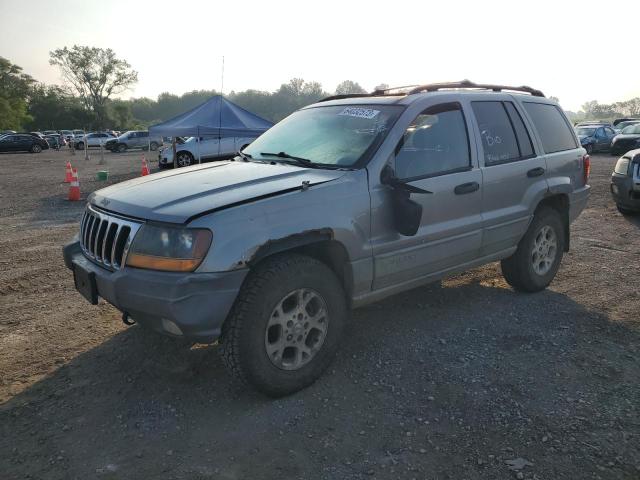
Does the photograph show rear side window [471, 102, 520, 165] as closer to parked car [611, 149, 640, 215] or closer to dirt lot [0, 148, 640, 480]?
dirt lot [0, 148, 640, 480]

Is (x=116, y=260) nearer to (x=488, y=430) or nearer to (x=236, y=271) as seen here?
(x=236, y=271)

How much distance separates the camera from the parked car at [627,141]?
20.7 m

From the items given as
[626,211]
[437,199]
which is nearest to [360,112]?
[437,199]

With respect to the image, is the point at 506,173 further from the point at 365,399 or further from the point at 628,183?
the point at 628,183

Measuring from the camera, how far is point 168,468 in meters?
2.53

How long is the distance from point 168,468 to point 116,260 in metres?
1.19

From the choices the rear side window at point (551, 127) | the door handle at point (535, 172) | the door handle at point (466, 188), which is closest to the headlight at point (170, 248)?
the door handle at point (466, 188)

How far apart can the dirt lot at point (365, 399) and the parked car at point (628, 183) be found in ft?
13.5

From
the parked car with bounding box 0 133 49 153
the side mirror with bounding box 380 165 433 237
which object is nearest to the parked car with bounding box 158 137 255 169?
the side mirror with bounding box 380 165 433 237

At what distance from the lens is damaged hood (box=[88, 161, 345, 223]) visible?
9.37 feet

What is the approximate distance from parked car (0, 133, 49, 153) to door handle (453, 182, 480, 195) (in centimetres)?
3834

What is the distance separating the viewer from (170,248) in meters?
2.74

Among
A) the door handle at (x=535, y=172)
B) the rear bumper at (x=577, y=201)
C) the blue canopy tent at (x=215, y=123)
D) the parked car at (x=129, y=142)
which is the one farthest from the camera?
the parked car at (x=129, y=142)

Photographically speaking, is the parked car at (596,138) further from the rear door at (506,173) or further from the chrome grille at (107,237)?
the chrome grille at (107,237)
